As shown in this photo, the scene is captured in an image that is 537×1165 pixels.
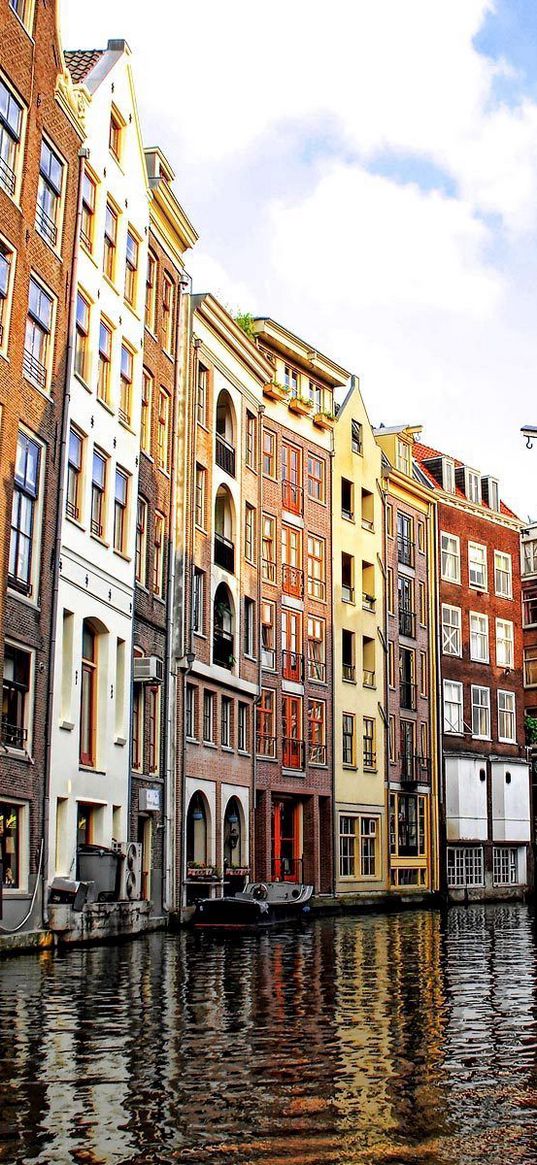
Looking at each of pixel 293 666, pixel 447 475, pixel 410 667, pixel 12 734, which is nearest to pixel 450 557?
pixel 447 475

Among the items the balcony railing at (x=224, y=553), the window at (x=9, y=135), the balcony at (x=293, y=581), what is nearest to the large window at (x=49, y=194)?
the window at (x=9, y=135)

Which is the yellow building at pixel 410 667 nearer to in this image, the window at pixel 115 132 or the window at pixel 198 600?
the window at pixel 198 600

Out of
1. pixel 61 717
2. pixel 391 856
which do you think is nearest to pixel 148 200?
pixel 61 717

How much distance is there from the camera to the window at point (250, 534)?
50.7 meters

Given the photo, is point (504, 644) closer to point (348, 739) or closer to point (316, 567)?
point (348, 739)

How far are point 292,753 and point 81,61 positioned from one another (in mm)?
26717

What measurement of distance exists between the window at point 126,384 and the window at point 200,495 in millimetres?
6976

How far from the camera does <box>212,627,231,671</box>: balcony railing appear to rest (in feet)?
153

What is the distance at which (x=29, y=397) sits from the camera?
2989 centimetres

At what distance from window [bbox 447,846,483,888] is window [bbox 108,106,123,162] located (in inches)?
1585

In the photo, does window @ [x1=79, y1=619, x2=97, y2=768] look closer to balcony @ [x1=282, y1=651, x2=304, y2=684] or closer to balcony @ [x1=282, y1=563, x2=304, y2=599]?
balcony @ [x1=282, y1=651, x2=304, y2=684]

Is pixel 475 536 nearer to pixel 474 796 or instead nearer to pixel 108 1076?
pixel 474 796

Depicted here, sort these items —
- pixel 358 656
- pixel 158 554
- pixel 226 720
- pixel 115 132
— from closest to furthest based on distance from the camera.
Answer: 1. pixel 115 132
2. pixel 158 554
3. pixel 226 720
4. pixel 358 656

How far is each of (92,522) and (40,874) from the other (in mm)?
9753
